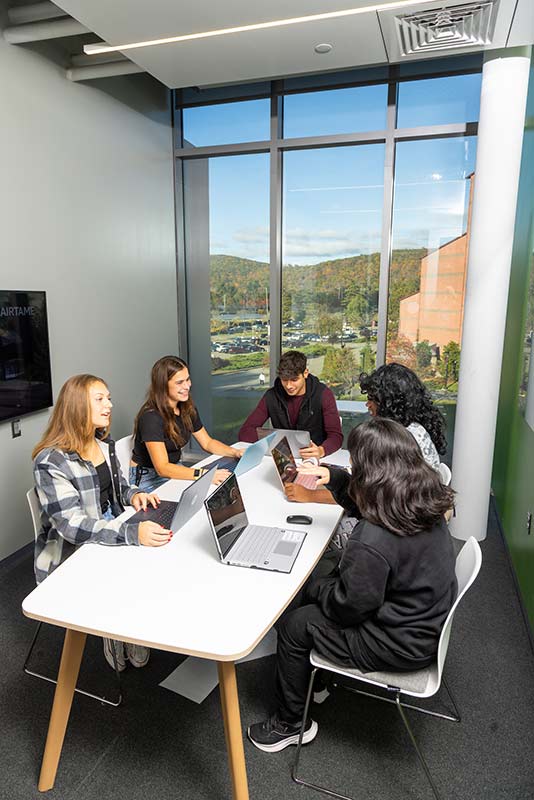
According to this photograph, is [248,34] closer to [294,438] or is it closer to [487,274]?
[487,274]

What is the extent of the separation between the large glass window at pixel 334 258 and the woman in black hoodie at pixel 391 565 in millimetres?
2988

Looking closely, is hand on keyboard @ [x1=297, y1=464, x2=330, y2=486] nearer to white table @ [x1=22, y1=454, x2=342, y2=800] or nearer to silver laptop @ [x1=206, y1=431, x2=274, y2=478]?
white table @ [x1=22, y1=454, x2=342, y2=800]

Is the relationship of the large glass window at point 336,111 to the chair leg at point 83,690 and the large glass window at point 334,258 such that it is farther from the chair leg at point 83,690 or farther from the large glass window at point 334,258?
the chair leg at point 83,690

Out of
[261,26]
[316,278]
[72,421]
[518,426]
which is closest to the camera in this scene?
[72,421]

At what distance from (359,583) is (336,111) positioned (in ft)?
13.4

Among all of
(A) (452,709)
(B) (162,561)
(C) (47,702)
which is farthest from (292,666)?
(C) (47,702)

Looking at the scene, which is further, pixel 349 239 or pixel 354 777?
pixel 349 239

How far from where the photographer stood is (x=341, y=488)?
2430 millimetres

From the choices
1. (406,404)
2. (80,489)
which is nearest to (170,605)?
(80,489)

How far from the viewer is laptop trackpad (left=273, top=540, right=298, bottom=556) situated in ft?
6.74

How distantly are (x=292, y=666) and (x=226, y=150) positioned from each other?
4271mm

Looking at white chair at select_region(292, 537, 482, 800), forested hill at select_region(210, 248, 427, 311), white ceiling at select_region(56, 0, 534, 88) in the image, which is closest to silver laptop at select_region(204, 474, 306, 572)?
white chair at select_region(292, 537, 482, 800)

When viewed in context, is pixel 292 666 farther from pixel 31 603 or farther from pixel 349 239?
pixel 349 239

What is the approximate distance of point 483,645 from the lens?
2.76 meters
